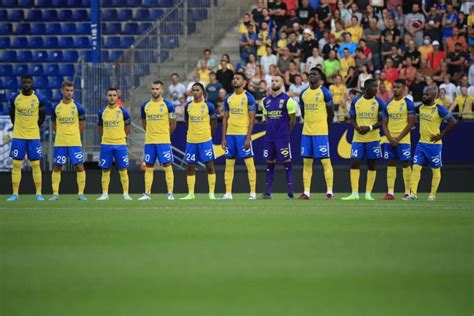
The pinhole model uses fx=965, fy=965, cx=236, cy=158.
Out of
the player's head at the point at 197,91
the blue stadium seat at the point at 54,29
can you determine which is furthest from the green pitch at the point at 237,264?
the blue stadium seat at the point at 54,29

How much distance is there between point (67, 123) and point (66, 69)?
12.6 meters

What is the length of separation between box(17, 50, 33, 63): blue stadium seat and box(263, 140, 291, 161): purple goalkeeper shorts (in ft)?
49.9

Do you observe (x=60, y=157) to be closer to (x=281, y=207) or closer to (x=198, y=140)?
(x=198, y=140)

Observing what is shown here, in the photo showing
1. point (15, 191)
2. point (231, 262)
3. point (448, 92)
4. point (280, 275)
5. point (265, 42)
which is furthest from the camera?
point (265, 42)

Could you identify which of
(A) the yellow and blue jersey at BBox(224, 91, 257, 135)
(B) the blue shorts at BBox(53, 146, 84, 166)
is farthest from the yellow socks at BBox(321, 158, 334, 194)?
(B) the blue shorts at BBox(53, 146, 84, 166)

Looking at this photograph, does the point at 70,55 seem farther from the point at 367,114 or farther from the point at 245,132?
the point at 367,114

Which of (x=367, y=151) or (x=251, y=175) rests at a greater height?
(x=367, y=151)

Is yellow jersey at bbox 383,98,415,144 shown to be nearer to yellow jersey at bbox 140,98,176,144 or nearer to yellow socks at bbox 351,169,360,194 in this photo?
yellow socks at bbox 351,169,360,194

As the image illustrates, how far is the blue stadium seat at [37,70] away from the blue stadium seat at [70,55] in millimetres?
795

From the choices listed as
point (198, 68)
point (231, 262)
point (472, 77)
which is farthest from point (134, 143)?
point (231, 262)

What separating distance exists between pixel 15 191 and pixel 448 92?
11.0 m

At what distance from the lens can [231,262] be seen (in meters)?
7.98

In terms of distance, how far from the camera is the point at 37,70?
1196 inches

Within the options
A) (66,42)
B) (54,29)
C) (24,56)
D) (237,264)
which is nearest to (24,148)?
(237,264)
